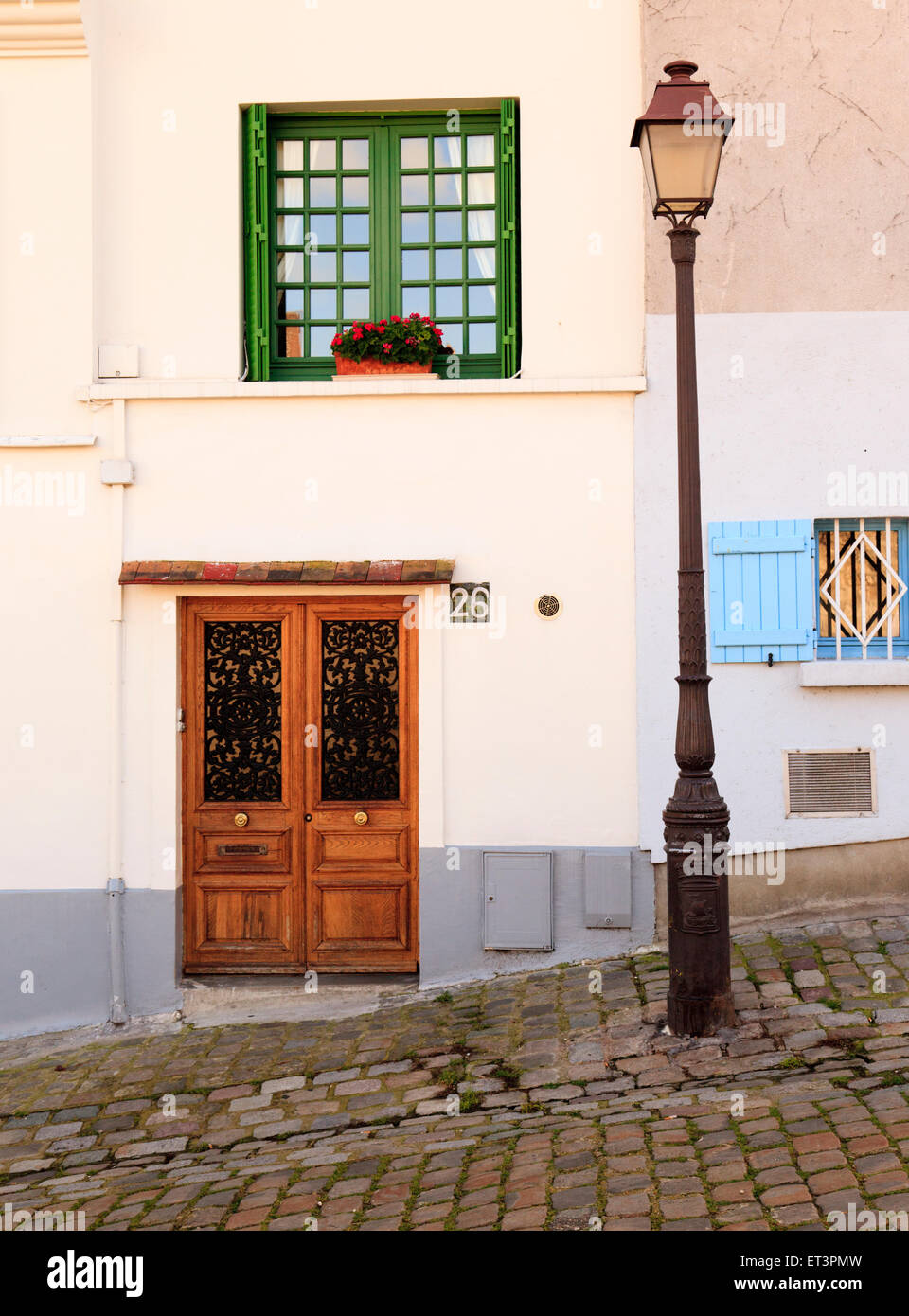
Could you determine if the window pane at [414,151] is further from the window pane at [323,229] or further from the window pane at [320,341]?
the window pane at [320,341]

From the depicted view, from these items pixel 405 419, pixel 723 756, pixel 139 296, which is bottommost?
pixel 723 756

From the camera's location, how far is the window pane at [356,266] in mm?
8688

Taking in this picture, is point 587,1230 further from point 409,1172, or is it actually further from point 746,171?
point 746,171

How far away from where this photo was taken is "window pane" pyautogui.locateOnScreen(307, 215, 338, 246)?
869cm

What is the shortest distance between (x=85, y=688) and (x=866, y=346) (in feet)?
18.0

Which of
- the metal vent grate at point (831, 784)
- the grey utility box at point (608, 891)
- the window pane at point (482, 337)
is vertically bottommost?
the grey utility box at point (608, 891)

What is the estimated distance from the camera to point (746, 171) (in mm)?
8094

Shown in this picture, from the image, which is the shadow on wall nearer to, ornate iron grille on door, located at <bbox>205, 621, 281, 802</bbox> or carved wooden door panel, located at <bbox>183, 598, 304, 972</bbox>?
Result: carved wooden door panel, located at <bbox>183, 598, 304, 972</bbox>

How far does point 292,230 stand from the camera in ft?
28.6

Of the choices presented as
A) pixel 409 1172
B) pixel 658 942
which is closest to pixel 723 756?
pixel 658 942

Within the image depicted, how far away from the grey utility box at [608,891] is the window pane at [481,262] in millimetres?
3993

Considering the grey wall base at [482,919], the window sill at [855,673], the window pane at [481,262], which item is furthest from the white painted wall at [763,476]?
the window pane at [481,262]

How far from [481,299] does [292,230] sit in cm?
139

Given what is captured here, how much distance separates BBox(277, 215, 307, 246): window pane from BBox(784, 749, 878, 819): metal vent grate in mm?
4756
